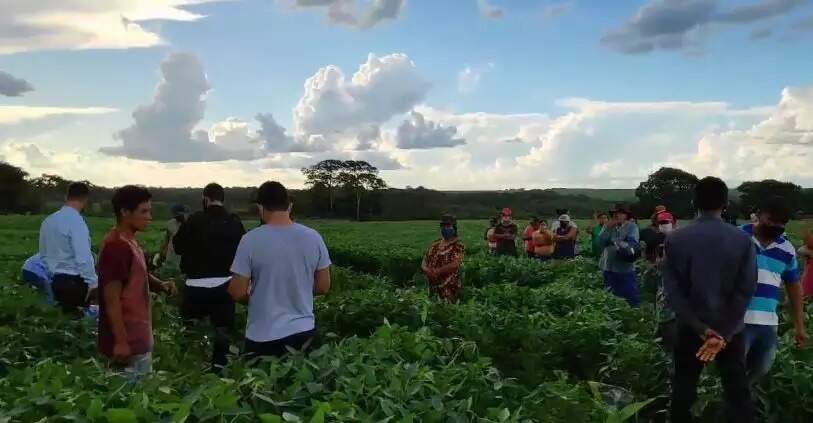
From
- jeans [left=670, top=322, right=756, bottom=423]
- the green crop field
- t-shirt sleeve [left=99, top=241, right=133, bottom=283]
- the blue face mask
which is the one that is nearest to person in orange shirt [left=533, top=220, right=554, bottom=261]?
the green crop field

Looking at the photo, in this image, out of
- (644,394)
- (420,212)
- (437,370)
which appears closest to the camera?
(437,370)

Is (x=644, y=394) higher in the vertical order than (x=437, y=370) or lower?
lower

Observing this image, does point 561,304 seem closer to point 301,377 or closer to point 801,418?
point 801,418

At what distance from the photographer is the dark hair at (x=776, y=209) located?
6.44 metres

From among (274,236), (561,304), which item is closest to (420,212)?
(561,304)

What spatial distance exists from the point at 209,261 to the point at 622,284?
22.3 feet

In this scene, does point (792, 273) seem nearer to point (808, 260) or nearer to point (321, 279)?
point (321, 279)

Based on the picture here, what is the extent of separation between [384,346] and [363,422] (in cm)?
136

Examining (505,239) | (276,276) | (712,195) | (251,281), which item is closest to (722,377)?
(712,195)

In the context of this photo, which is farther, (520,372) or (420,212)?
(420,212)

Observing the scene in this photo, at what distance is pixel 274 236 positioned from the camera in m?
5.77

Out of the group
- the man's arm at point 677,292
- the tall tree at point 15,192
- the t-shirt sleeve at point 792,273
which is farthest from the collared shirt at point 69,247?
the tall tree at point 15,192

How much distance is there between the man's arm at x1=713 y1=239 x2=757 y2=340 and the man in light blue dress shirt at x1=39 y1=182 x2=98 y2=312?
234 inches

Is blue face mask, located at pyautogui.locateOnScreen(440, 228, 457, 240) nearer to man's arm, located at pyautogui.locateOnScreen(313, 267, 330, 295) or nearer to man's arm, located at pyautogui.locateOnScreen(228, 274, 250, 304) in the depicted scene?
man's arm, located at pyautogui.locateOnScreen(313, 267, 330, 295)
